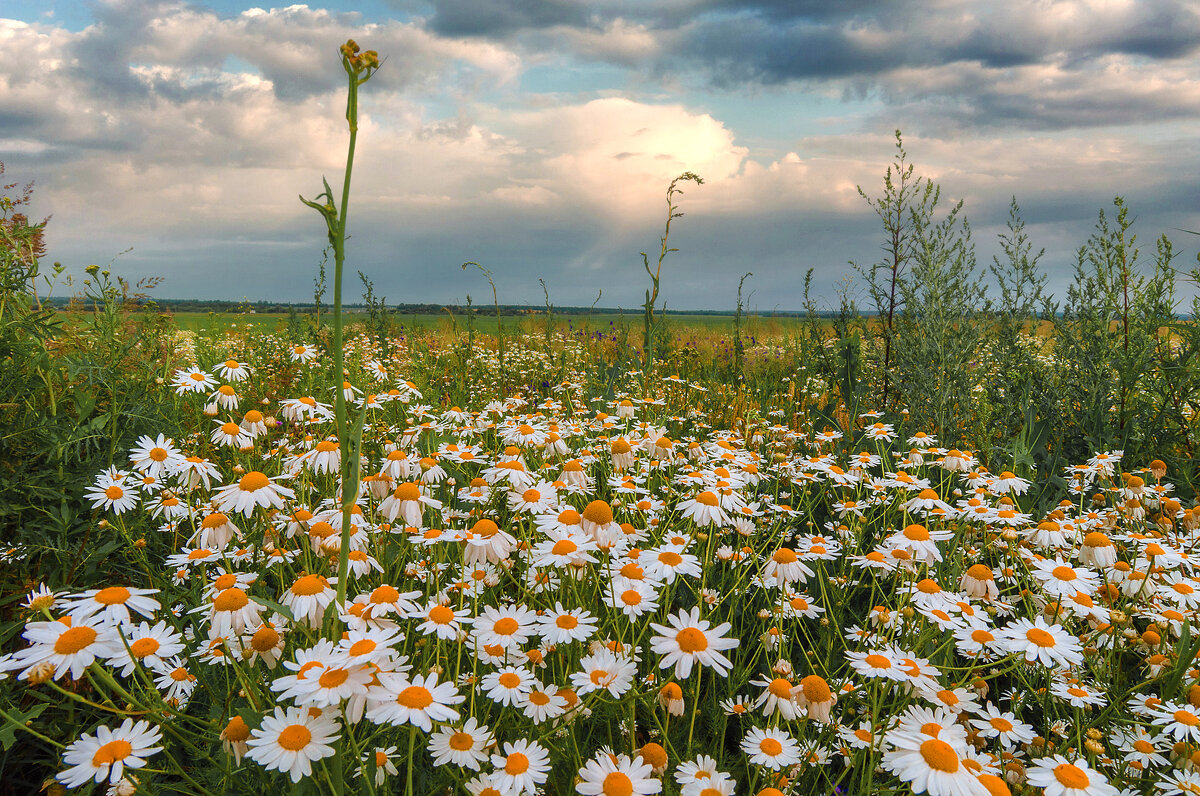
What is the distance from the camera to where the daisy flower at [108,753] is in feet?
3.82

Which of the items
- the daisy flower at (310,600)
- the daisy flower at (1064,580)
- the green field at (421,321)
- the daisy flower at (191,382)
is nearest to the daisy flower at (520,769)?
the daisy flower at (310,600)

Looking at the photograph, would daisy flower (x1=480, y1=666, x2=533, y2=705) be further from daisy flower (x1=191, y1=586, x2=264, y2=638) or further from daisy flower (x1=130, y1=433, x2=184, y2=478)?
Result: daisy flower (x1=130, y1=433, x2=184, y2=478)

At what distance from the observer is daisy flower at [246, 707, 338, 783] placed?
101 centimetres

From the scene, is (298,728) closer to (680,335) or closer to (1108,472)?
(1108,472)

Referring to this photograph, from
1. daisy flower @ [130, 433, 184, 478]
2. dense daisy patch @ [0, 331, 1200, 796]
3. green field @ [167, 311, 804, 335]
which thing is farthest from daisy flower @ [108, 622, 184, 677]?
green field @ [167, 311, 804, 335]

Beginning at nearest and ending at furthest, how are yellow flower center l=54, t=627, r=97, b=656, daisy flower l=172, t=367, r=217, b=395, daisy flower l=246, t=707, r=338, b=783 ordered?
daisy flower l=246, t=707, r=338, b=783 < yellow flower center l=54, t=627, r=97, b=656 < daisy flower l=172, t=367, r=217, b=395

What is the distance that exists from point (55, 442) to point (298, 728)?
178 cm

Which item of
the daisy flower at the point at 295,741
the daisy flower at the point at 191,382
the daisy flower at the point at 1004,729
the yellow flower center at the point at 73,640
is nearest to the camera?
the daisy flower at the point at 295,741

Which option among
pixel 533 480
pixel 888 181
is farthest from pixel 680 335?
pixel 533 480

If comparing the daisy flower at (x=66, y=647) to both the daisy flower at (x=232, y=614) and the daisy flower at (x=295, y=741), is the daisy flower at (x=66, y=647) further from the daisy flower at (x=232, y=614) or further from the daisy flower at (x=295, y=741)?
the daisy flower at (x=295, y=741)

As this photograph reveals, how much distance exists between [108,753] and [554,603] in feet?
3.86

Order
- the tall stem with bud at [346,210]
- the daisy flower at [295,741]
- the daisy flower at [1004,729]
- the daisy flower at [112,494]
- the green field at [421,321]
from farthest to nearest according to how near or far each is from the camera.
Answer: the green field at [421,321], the daisy flower at [112,494], the daisy flower at [1004,729], the daisy flower at [295,741], the tall stem with bud at [346,210]

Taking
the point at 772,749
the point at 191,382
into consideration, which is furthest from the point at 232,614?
the point at 191,382

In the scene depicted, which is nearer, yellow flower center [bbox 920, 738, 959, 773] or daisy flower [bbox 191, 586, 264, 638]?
yellow flower center [bbox 920, 738, 959, 773]
